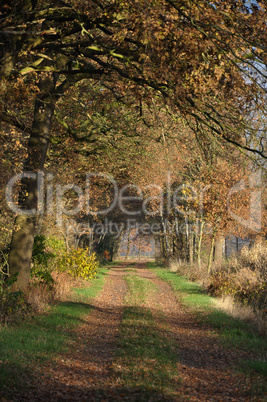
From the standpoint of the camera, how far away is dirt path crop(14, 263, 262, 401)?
6.56 m

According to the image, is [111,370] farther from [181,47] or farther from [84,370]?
[181,47]

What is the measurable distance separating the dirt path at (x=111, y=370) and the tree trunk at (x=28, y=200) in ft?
8.36

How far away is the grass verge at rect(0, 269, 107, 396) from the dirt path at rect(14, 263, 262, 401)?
0.80ft

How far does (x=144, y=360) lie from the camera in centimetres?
820

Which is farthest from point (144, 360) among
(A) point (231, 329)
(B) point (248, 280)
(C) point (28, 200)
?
(B) point (248, 280)

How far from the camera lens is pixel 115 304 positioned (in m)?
17.0

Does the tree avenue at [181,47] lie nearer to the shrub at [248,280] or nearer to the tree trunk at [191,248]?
the shrub at [248,280]

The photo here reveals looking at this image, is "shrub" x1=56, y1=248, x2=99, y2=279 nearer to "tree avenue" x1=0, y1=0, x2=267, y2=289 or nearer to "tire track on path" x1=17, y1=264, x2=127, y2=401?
"tire track on path" x1=17, y1=264, x2=127, y2=401

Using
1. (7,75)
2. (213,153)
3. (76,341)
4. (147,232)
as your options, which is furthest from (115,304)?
(147,232)

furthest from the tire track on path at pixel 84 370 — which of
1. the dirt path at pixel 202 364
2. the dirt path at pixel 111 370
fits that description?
the dirt path at pixel 202 364

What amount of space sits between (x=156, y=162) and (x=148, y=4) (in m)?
13.7

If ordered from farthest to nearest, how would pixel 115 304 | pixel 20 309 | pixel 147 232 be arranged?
pixel 147 232
pixel 115 304
pixel 20 309

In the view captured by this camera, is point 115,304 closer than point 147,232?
Yes

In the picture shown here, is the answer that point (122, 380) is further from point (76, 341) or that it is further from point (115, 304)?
point (115, 304)
